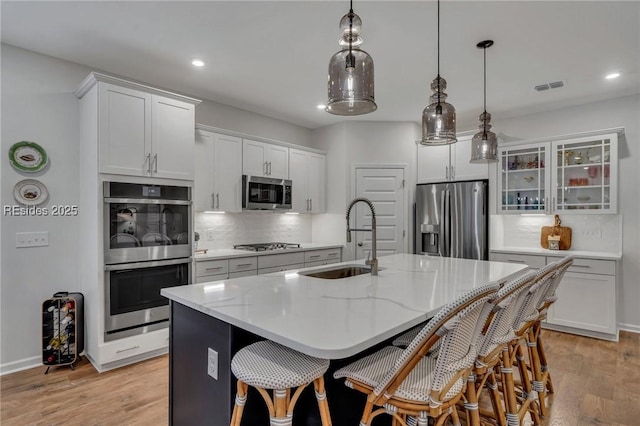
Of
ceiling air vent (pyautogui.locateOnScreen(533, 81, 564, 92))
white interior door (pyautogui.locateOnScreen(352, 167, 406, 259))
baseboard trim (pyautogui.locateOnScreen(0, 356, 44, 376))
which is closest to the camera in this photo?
baseboard trim (pyautogui.locateOnScreen(0, 356, 44, 376))

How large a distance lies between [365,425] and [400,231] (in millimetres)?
3852

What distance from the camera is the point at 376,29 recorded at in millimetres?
2621

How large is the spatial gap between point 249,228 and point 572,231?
13.5ft

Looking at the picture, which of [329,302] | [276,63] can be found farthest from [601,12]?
[329,302]

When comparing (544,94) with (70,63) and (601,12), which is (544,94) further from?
(70,63)

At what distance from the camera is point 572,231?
169 inches

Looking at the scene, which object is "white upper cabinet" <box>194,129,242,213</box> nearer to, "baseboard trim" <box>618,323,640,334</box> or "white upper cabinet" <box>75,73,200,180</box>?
"white upper cabinet" <box>75,73,200,180</box>

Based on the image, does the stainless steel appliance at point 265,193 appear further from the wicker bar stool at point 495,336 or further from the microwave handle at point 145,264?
the wicker bar stool at point 495,336

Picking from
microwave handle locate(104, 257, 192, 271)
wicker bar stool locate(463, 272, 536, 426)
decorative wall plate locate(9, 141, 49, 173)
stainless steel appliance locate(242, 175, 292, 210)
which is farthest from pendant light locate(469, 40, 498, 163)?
decorative wall plate locate(9, 141, 49, 173)

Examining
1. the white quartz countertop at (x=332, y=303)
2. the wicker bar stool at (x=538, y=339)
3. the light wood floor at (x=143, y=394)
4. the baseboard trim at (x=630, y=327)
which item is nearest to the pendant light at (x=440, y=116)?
the white quartz countertop at (x=332, y=303)

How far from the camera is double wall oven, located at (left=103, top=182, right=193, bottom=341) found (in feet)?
9.53

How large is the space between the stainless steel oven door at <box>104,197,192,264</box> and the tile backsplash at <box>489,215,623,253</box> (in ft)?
12.1

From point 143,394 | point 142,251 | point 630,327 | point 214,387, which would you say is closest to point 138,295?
point 142,251

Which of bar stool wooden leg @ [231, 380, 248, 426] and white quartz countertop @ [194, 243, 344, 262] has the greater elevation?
white quartz countertop @ [194, 243, 344, 262]
